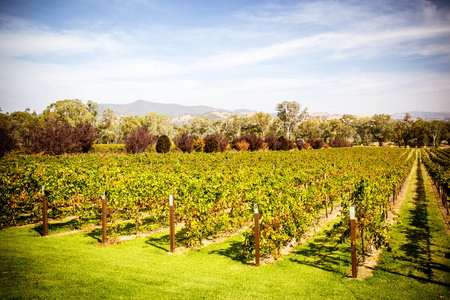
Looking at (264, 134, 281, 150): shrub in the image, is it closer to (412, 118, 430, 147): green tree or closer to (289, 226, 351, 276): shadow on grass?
(289, 226, 351, 276): shadow on grass

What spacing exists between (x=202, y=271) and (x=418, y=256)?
5.90m

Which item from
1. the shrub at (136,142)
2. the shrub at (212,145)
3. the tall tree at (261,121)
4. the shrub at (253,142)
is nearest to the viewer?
the shrub at (136,142)

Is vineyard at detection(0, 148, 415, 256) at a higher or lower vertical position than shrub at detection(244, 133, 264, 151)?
lower

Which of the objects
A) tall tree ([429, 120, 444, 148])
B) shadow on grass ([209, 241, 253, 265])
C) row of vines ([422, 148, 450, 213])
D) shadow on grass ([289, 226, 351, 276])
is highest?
tall tree ([429, 120, 444, 148])

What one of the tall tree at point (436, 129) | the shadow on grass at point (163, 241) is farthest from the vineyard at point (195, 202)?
the tall tree at point (436, 129)

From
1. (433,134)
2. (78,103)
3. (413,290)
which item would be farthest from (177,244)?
(433,134)

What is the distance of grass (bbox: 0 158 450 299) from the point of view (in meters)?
4.87

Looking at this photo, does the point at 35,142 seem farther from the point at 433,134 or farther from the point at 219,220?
the point at 433,134

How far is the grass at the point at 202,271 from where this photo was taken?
487cm

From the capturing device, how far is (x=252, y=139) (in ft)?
164

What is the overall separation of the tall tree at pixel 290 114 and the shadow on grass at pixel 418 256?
98.1 meters

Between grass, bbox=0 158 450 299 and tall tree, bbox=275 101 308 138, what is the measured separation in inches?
3964

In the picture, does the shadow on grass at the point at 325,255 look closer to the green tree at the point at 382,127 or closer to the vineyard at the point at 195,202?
the vineyard at the point at 195,202

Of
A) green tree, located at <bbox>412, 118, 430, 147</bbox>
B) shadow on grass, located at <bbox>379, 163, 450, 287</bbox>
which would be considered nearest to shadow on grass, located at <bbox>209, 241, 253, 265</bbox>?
shadow on grass, located at <bbox>379, 163, 450, 287</bbox>
